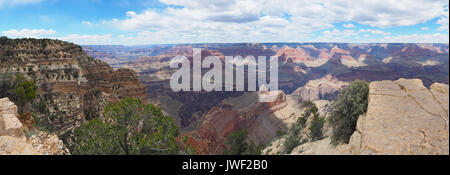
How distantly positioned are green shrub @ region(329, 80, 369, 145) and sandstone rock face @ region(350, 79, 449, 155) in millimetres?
386

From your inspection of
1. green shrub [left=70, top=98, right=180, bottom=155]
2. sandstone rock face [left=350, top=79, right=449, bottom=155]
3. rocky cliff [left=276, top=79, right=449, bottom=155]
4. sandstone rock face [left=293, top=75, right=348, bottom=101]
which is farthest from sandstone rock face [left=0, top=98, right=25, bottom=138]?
sandstone rock face [left=293, top=75, right=348, bottom=101]

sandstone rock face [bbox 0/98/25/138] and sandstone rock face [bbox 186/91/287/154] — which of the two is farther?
sandstone rock face [bbox 186/91/287/154]

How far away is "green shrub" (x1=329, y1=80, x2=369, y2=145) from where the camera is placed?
9.29 meters

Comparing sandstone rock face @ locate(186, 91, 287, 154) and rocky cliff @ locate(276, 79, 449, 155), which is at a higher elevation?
rocky cliff @ locate(276, 79, 449, 155)

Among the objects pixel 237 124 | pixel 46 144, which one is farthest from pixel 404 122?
pixel 237 124

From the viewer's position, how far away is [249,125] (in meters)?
53.0

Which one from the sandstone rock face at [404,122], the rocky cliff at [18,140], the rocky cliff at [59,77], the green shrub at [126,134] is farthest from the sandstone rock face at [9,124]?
the sandstone rock face at [404,122]

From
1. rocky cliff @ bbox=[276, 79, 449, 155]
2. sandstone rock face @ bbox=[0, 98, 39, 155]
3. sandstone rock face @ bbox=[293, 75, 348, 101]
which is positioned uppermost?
rocky cliff @ bbox=[276, 79, 449, 155]

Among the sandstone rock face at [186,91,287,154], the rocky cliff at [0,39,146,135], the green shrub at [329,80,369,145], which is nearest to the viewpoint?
the green shrub at [329,80,369,145]

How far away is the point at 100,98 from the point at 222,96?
6802cm

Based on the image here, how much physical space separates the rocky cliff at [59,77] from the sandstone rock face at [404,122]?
24.6 m

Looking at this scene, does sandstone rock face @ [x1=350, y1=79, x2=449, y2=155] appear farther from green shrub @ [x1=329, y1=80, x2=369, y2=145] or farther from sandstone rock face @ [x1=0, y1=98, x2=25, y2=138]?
sandstone rock face @ [x1=0, y1=98, x2=25, y2=138]

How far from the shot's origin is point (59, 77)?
2444 cm

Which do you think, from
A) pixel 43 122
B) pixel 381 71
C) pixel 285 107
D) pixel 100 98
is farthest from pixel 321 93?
pixel 43 122
